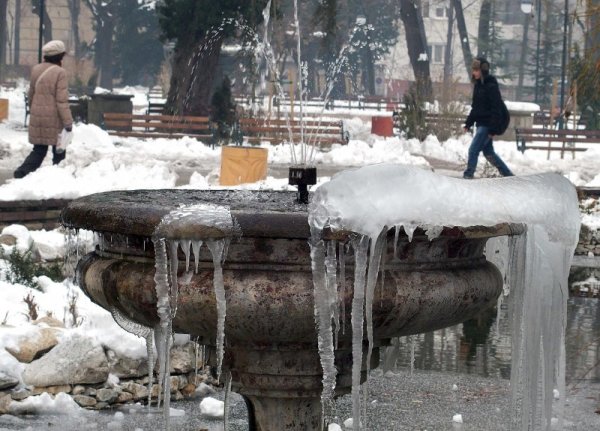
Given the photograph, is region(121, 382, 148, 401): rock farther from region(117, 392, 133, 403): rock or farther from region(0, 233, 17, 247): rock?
region(0, 233, 17, 247): rock

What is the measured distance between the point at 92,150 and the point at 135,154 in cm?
224

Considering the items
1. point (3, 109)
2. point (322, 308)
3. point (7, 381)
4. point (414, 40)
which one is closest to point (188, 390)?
point (7, 381)

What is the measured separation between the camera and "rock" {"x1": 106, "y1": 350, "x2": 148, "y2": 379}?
725 cm

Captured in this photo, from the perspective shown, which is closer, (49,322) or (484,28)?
(49,322)

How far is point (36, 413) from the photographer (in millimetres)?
6871

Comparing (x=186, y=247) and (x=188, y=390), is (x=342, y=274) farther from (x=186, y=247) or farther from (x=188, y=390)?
(x=188, y=390)

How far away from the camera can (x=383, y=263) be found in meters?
4.36

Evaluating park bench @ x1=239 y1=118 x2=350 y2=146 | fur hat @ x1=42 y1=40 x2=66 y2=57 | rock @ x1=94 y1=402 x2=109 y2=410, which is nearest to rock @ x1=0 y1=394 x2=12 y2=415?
rock @ x1=94 y1=402 x2=109 y2=410

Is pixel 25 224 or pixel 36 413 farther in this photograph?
pixel 25 224

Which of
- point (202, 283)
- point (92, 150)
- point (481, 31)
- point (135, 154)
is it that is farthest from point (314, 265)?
point (481, 31)

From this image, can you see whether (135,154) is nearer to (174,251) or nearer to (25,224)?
(25,224)

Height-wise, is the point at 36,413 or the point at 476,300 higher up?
the point at 476,300

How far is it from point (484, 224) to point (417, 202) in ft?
0.94

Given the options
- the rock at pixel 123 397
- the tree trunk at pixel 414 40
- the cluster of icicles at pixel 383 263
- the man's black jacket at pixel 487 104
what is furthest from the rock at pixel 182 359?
the tree trunk at pixel 414 40
